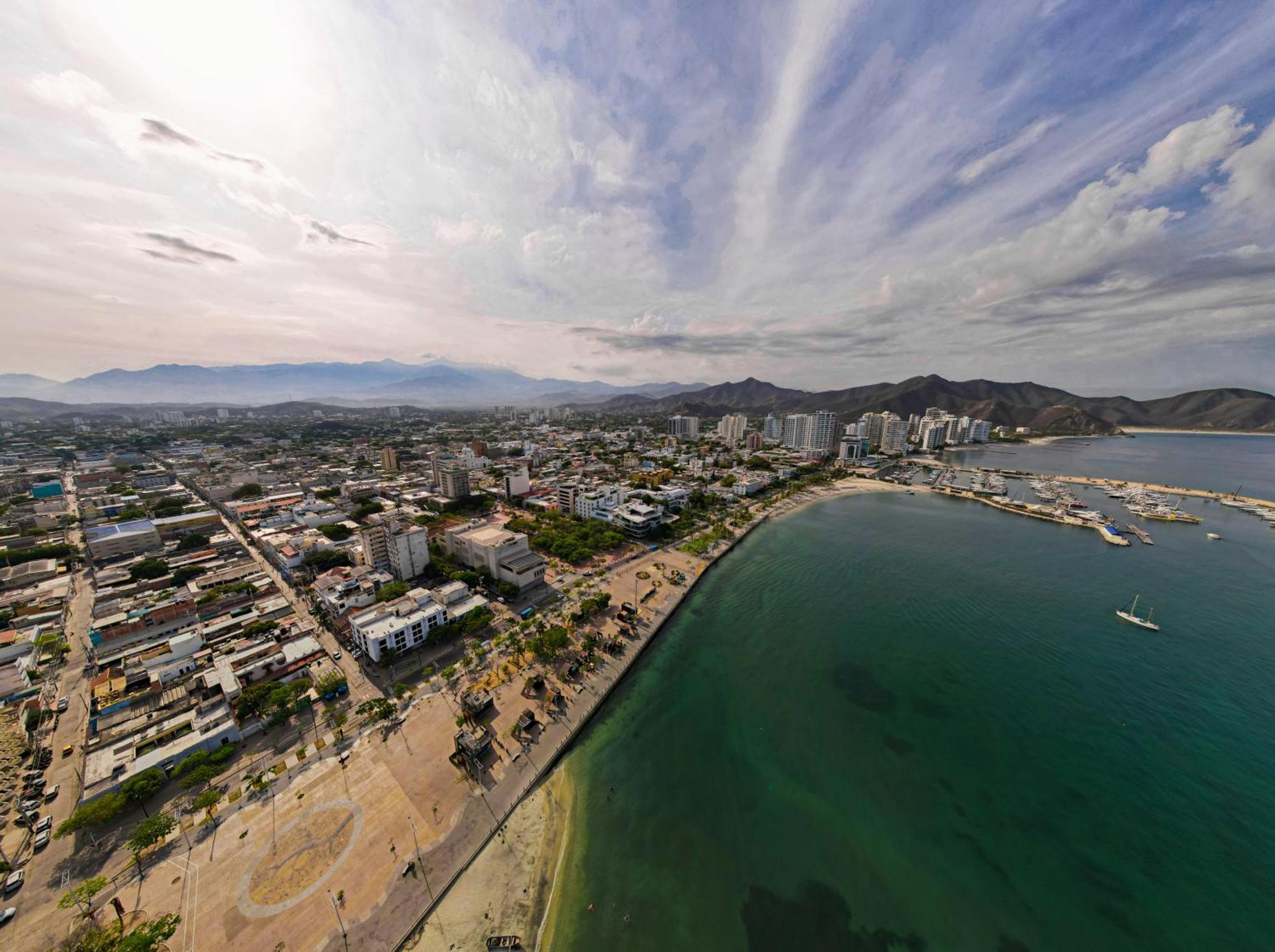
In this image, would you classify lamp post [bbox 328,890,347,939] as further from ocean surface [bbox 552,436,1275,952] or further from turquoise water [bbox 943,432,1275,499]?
turquoise water [bbox 943,432,1275,499]

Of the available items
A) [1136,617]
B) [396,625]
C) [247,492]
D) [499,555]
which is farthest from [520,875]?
[247,492]

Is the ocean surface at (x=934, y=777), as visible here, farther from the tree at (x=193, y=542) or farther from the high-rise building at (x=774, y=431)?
the high-rise building at (x=774, y=431)

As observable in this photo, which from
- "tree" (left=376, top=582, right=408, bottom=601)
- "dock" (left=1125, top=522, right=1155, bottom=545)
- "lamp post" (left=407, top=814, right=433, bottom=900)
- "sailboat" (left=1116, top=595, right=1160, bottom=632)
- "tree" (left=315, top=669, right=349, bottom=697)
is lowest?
"lamp post" (left=407, top=814, right=433, bottom=900)

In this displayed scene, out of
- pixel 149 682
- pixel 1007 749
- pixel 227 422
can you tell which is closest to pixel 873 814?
pixel 1007 749

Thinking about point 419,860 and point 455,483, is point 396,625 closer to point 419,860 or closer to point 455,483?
point 419,860

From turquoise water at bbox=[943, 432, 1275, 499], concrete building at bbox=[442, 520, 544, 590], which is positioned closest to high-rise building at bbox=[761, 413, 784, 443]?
turquoise water at bbox=[943, 432, 1275, 499]

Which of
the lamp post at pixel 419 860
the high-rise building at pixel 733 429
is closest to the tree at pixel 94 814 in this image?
the lamp post at pixel 419 860
